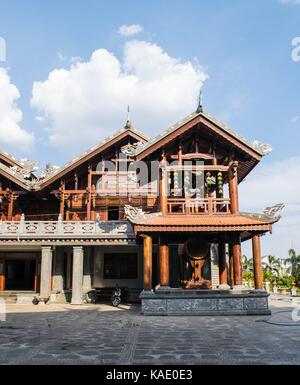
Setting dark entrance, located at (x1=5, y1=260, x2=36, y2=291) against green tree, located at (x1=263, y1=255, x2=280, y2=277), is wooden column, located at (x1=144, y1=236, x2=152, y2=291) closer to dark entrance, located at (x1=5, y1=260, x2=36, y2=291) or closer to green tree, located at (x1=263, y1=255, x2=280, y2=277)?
dark entrance, located at (x1=5, y1=260, x2=36, y2=291)

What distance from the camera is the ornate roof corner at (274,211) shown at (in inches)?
603

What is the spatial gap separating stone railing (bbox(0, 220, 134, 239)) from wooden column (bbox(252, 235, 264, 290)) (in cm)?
728

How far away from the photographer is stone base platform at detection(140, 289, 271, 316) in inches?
575

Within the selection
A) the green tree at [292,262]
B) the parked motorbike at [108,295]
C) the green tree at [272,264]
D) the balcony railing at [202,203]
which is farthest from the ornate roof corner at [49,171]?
the green tree at [292,262]

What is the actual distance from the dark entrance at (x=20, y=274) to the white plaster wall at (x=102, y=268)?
461 cm

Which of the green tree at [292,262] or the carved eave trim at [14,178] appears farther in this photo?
the green tree at [292,262]

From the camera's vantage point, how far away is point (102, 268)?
74.6ft

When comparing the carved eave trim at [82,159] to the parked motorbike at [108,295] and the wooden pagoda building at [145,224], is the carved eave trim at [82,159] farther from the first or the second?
the parked motorbike at [108,295]

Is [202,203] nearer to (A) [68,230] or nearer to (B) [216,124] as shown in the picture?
(B) [216,124]

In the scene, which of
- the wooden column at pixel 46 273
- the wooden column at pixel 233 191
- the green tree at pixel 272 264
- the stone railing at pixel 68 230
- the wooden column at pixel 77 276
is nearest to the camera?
the wooden column at pixel 233 191

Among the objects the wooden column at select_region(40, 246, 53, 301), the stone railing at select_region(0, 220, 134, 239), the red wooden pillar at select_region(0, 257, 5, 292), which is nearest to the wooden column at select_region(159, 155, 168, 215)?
the stone railing at select_region(0, 220, 134, 239)

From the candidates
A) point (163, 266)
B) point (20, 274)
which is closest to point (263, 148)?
point (163, 266)
